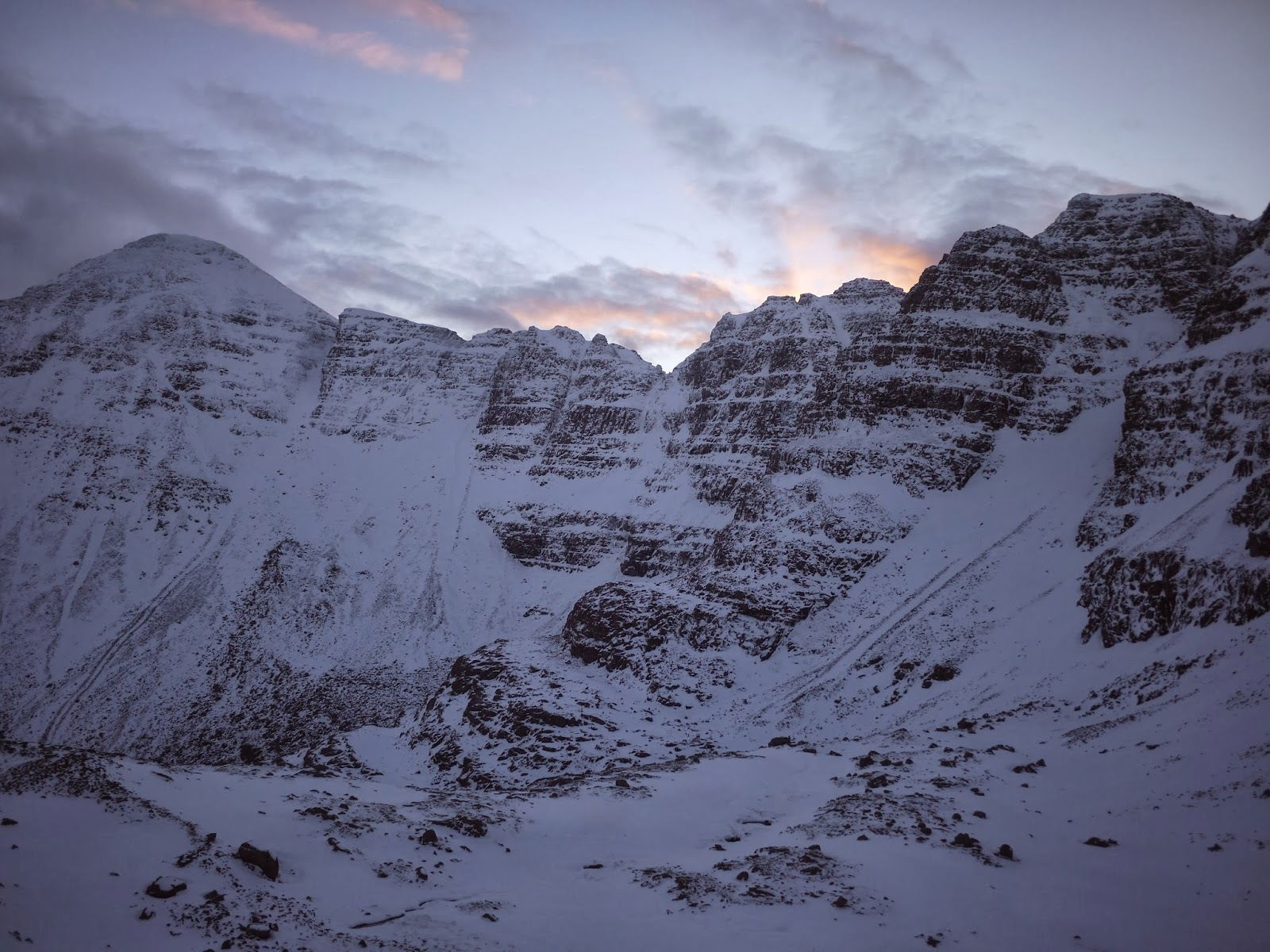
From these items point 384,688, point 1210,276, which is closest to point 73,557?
point 384,688

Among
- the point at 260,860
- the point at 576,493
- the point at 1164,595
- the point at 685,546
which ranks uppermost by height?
the point at 576,493

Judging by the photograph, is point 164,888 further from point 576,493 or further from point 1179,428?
point 576,493

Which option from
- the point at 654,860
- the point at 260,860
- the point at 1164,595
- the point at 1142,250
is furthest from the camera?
the point at 1142,250

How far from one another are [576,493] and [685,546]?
24.3 metres

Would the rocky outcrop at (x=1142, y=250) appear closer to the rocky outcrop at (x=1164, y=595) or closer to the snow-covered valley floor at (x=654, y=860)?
the rocky outcrop at (x=1164, y=595)

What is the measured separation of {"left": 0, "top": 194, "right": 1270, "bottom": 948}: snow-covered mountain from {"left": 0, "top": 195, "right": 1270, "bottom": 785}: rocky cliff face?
47cm

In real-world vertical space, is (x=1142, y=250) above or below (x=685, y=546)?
above

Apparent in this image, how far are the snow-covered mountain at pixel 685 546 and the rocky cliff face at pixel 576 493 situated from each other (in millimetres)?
470

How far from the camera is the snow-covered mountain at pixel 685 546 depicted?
37.2m

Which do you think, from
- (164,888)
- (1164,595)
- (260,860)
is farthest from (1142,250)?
(164,888)

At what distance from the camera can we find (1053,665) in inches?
2044

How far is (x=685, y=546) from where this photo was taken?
9581cm

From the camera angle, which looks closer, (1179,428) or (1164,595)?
(1164,595)

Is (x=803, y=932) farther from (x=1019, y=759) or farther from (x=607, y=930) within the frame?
(x=1019, y=759)
